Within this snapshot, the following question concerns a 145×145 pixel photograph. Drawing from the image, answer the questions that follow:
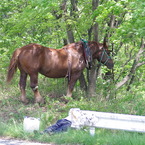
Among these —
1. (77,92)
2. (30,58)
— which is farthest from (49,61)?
(77,92)

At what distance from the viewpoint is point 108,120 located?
5.67m

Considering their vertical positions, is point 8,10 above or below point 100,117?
above

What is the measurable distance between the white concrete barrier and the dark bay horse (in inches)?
133

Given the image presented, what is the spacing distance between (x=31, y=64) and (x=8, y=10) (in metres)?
8.05

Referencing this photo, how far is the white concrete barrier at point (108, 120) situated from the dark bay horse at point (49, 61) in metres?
3.38

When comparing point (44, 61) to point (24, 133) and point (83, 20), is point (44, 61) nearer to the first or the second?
point (83, 20)

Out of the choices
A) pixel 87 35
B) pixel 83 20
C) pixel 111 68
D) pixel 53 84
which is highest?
pixel 83 20

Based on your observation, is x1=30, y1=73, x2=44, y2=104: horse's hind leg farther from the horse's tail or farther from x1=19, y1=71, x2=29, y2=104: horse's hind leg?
the horse's tail

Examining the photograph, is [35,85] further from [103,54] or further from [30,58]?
[103,54]

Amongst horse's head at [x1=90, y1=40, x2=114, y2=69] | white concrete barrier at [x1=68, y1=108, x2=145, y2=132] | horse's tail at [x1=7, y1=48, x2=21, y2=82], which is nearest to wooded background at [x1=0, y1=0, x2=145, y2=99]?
horse's head at [x1=90, y1=40, x2=114, y2=69]

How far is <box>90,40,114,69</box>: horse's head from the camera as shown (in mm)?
10109

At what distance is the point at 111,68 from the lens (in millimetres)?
10484

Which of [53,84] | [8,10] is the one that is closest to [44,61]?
[53,84]

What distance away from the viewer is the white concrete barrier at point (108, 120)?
18.1 feet
